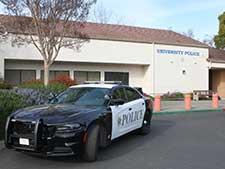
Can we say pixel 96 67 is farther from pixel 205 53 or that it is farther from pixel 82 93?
pixel 82 93

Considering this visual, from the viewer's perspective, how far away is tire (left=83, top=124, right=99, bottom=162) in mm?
8047

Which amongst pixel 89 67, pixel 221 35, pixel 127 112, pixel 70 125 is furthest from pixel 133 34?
pixel 70 125

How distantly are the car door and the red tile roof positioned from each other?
19.5 meters

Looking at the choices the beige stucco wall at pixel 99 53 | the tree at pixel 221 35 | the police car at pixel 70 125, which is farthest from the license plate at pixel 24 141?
the tree at pixel 221 35

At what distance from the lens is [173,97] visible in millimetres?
34062

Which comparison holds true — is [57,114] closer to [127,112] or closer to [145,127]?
[127,112]

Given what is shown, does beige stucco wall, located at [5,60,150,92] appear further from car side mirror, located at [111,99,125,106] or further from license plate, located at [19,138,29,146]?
license plate, located at [19,138,29,146]

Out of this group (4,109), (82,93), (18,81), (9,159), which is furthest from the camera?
(18,81)

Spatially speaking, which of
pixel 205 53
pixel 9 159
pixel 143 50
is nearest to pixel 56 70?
pixel 143 50

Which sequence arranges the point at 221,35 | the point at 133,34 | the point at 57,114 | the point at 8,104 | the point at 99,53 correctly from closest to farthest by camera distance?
the point at 57,114
the point at 8,104
the point at 99,53
the point at 133,34
the point at 221,35

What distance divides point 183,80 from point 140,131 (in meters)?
24.7

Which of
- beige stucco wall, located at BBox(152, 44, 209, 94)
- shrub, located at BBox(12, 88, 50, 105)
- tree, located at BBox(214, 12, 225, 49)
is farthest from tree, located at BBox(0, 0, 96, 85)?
tree, located at BBox(214, 12, 225, 49)

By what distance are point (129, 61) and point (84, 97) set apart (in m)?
23.4

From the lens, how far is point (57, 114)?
8070 millimetres
